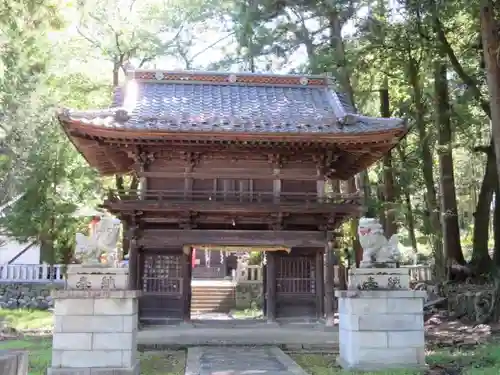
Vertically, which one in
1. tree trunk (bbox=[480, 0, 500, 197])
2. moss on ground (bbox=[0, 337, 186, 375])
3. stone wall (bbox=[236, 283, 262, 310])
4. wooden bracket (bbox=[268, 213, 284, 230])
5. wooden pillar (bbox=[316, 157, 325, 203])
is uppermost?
tree trunk (bbox=[480, 0, 500, 197])

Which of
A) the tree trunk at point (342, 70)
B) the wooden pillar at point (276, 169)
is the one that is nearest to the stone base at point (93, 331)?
the wooden pillar at point (276, 169)

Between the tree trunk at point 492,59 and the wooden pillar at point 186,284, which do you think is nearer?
the tree trunk at point 492,59

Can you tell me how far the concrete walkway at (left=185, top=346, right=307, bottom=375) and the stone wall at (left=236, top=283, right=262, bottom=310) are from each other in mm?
10539

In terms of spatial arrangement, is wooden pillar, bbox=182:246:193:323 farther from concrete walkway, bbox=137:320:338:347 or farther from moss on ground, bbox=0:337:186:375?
moss on ground, bbox=0:337:186:375

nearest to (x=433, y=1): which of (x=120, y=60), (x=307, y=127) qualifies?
(x=307, y=127)

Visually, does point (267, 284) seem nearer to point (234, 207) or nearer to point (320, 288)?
point (320, 288)

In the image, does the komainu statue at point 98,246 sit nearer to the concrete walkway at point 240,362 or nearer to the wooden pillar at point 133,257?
the concrete walkway at point 240,362

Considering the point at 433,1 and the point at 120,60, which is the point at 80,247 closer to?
the point at 433,1

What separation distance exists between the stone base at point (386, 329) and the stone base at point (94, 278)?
13.9 ft

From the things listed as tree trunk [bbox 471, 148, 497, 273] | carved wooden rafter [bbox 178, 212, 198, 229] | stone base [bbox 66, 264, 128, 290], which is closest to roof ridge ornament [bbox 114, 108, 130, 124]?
carved wooden rafter [bbox 178, 212, 198, 229]

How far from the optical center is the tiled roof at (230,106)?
1307cm

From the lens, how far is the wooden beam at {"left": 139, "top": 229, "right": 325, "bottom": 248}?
46.9 feet

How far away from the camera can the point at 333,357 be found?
12062 mm

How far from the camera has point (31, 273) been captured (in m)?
24.4
